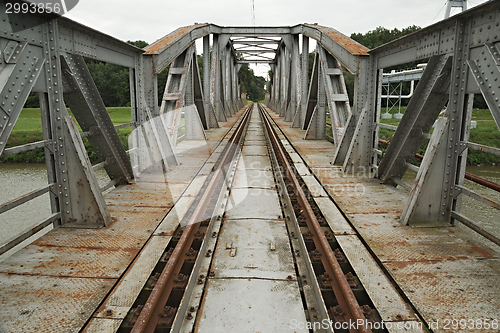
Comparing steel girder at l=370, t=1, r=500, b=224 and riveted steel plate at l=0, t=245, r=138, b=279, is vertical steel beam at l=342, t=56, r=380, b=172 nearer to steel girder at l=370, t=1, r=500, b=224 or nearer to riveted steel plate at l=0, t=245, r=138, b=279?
steel girder at l=370, t=1, r=500, b=224

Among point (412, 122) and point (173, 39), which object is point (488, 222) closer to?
point (412, 122)

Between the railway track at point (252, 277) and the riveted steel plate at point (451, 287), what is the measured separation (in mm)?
458

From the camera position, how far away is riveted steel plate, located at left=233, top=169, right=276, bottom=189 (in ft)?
23.4

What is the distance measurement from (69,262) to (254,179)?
4.49 meters

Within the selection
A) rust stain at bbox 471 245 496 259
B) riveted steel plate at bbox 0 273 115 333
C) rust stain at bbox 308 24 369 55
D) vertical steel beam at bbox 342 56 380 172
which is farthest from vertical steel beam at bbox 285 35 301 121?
riveted steel plate at bbox 0 273 115 333

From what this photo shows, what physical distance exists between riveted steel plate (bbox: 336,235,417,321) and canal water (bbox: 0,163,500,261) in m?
2.70

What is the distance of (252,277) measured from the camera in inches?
140

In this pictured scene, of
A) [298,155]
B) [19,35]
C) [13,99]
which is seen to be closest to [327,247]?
[13,99]

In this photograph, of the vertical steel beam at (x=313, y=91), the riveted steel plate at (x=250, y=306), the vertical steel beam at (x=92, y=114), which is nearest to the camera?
the riveted steel plate at (x=250, y=306)

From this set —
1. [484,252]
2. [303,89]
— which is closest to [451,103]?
[484,252]

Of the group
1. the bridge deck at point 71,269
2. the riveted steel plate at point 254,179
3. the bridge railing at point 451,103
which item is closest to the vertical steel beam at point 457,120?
the bridge railing at point 451,103

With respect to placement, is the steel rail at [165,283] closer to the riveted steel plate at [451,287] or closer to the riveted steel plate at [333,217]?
the riveted steel plate at [333,217]

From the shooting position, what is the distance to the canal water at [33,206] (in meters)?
7.08

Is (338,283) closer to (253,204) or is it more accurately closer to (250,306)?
(250,306)
